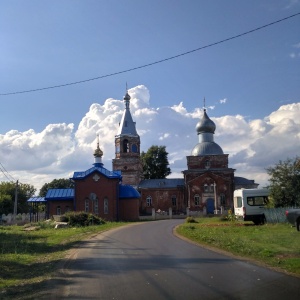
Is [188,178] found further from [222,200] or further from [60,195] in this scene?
[60,195]

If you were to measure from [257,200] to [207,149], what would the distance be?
41.2 metres

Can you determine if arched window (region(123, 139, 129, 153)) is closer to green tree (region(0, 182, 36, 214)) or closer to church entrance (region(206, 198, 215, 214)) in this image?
church entrance (region(206, 198, 215, 214))

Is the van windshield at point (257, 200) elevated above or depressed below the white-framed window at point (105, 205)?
below

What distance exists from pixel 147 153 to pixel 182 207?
850 inches

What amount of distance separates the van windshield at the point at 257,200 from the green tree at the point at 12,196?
52.8m

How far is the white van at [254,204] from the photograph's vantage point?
30094 mm

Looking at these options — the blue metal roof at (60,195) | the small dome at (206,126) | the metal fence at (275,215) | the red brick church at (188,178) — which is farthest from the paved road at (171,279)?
the small dome at (206,126)

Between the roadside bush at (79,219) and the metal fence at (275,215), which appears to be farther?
the roadside bush at (79,219)

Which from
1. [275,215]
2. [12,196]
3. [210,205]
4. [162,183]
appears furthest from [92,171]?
[12,196]

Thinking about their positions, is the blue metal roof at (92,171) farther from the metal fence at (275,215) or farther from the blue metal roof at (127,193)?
the metal fence at (275,215)

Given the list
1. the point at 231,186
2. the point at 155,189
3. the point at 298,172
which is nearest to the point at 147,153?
the point at 155,189

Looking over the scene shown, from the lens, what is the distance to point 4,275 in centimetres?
1175

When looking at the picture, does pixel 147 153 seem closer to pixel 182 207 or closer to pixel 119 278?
pixel 182 207

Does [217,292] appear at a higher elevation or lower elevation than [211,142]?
lower
